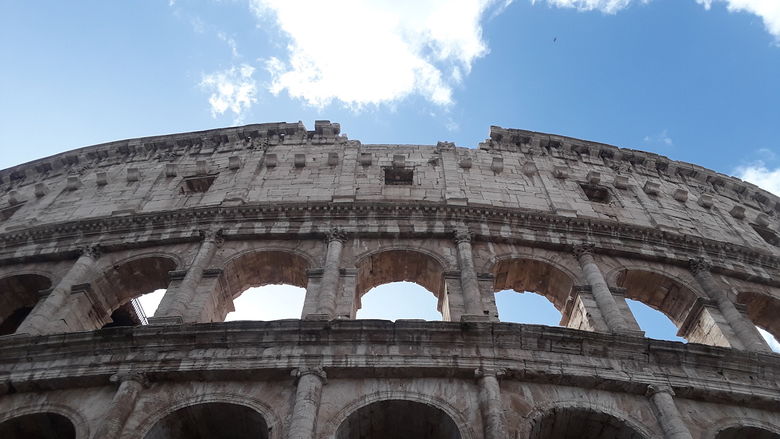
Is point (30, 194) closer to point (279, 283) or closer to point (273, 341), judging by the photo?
point (279, 283)

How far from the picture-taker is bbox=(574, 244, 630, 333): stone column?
12.3m

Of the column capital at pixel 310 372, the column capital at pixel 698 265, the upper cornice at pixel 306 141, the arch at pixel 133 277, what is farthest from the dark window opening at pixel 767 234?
the arch at pixel 133 277

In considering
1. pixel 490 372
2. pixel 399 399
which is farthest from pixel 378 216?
pixel 399 399

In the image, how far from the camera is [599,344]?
36.6 ft

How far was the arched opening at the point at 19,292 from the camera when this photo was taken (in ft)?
48.8

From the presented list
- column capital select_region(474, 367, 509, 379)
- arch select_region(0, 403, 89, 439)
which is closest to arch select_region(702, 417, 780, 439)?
column capital select_region(474, 367, 509, 379)

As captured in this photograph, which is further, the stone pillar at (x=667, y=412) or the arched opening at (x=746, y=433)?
the arched opening at (x=746, y=433)

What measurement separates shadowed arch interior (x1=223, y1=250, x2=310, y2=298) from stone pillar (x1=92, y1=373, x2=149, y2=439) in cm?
394

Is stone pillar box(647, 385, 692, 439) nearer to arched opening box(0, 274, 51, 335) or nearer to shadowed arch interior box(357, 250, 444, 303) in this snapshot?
shadowed arch interior box(357, 250, 444, 303)

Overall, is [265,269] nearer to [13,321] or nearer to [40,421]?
[40,421]

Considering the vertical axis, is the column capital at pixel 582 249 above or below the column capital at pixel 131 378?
above

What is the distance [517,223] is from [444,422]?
662 cm

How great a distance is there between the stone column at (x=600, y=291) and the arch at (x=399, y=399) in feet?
12.5

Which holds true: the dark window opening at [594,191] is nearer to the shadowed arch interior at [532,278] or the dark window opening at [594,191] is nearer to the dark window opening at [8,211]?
the shadowed arch interior at [532,278]
